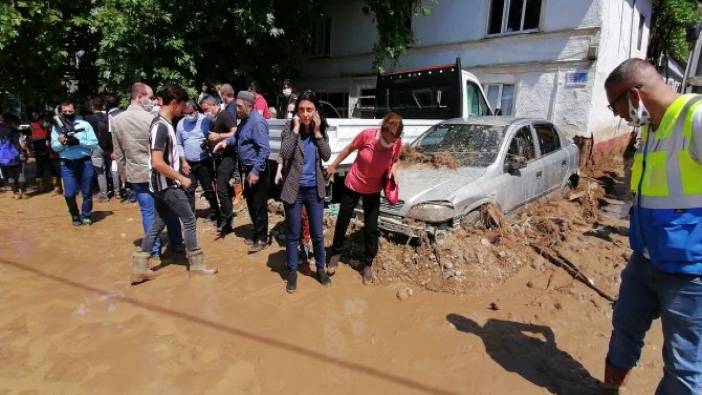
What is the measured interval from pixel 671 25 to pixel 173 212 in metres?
17.1

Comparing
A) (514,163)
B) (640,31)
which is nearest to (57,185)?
(514,163)

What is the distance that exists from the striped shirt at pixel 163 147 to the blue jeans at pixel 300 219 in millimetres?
1206

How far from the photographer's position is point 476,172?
4727 mm

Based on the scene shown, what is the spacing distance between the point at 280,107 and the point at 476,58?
18.6ft

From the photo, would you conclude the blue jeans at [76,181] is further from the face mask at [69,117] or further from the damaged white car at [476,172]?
the damaged white car at [476,172]

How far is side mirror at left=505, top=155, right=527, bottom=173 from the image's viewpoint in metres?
4.89

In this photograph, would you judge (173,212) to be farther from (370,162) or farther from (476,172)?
(476,172)

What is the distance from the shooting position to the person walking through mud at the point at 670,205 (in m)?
1.98

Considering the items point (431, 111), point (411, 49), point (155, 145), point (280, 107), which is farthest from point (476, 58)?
point (155, 145)

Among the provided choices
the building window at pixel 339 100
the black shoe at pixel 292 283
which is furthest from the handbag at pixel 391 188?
the building window at pixel 339 100

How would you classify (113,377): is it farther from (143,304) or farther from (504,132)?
(504,132)

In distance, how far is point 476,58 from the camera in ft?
37.2

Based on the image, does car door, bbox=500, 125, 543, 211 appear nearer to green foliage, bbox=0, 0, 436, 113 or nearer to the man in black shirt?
the man in black shirt

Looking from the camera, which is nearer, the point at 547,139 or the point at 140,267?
the point at 140,267
